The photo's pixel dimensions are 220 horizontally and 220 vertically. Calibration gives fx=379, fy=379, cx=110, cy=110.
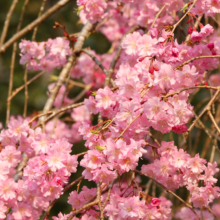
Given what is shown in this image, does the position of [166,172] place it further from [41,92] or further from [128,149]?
[41,92]

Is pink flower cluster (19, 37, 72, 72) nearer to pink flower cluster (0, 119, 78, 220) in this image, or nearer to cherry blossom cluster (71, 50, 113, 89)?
pink flower cluster (0, 119, 78, 220)

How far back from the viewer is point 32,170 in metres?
1.30

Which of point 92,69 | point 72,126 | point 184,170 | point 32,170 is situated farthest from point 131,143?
point 72,126

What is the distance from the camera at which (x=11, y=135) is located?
147 centimetres

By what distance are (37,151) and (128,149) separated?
386 mm

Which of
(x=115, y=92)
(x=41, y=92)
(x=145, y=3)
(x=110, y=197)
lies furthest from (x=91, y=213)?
(x=41, y=92)

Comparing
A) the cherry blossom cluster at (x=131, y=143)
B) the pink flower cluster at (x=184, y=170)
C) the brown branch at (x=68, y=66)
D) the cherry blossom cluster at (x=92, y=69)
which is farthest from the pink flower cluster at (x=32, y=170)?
the cherry blossom cluster at (x=92, y=69)

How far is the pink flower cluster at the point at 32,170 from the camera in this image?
124 cm

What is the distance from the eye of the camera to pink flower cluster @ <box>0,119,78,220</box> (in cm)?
124

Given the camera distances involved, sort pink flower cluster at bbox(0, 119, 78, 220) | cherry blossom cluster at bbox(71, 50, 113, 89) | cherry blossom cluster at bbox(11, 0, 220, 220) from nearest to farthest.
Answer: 1. cherry blossom cluster at bbox(11, 0, 220, 220)
2. pink flower cluster at bbox(0, 119, 78, 220)
3. cherry blossom cluster at bbox(71, 50, 113, 89)

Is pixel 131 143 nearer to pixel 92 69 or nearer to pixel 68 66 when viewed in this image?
pixel 68 66

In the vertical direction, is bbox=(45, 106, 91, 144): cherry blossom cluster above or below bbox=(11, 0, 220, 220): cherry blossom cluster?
below

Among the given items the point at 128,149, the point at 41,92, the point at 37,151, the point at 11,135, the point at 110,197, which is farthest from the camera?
the point at 41,92

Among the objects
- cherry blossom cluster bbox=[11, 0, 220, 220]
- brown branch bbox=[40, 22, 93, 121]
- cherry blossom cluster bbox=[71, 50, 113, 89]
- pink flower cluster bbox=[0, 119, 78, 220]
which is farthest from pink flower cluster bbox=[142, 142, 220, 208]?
cherry blossom cluster bbox=[71, 50, 113, 89]
